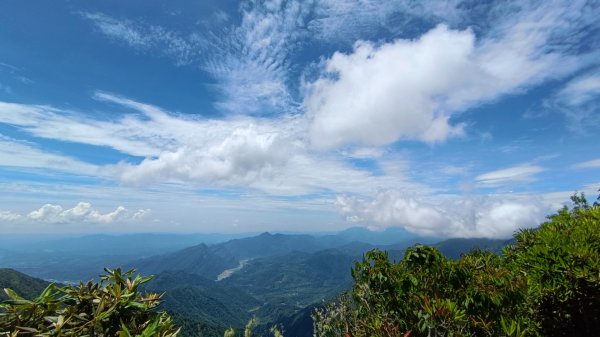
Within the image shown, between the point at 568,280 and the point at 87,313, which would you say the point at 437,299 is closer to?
the point at 568,280

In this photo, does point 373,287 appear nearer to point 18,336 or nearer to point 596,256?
point 596,256

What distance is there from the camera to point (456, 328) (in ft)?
25.8

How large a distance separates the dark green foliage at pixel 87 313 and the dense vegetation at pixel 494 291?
3170 mm

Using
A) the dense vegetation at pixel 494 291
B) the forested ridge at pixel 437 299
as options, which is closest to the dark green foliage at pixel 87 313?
the forested ridge at pixel 437 299

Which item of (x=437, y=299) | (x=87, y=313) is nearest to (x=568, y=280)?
(x=437, y=299)

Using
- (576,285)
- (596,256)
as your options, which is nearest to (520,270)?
(576,285)

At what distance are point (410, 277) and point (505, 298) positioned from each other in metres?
2.30

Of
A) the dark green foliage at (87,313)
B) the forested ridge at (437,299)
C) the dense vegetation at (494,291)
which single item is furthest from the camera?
the dense vegetation at (494,291)

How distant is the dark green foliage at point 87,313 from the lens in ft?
14.7

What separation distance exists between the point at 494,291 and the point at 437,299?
2.46 meters

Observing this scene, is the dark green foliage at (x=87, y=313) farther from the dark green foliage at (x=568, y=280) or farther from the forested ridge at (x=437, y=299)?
the dark green foliage at (x=568, y=280)

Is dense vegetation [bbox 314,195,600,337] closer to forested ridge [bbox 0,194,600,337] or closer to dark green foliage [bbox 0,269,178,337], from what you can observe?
forested ridge [bbox 0,194,600,337]

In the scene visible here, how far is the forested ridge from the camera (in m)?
4.78

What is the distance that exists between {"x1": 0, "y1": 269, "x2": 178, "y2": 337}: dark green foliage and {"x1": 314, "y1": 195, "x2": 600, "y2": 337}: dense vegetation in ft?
10.4
